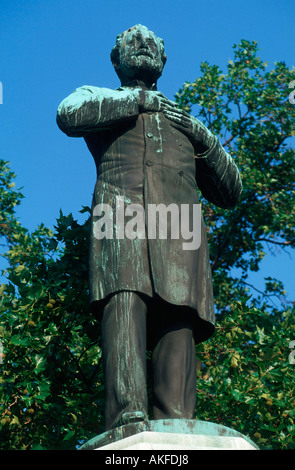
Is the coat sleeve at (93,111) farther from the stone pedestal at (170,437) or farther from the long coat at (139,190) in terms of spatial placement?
the stone pedestal at (170,437)

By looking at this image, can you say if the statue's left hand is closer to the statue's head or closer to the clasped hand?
the clasped hand

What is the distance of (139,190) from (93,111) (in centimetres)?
58

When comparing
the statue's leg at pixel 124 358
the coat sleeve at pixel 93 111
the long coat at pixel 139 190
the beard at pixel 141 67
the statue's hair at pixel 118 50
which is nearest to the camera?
the statue's leg at pixel 124 358

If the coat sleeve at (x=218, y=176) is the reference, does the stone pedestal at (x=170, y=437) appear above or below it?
below

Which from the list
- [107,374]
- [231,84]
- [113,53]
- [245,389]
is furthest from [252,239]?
[107,374]

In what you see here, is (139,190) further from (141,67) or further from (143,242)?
(141,67)

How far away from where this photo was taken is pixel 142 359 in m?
5.53

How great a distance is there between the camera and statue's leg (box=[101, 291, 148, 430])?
17.5 ft

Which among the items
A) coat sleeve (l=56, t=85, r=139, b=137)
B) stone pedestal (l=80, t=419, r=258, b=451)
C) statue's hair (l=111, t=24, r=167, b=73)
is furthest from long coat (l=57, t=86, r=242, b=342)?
stone pedestal (l=80, t=419, r=258, b=451)

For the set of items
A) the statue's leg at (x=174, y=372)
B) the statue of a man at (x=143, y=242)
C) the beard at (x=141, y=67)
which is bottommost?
the statue's leg at (x=174, y=372)

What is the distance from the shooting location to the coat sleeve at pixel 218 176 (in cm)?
647

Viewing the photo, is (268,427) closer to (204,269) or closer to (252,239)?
(204,269)

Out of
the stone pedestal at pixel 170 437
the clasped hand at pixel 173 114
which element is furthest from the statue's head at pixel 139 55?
the stone pedestal at pixel 170 437

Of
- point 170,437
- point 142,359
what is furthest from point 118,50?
point 170,437
